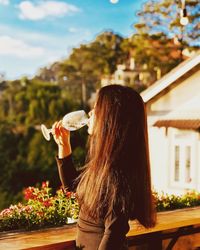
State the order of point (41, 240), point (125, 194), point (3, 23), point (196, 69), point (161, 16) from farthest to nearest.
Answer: point (3, 23), point (161, 16), point (196, 69), point (41, 240), point (125, 194)

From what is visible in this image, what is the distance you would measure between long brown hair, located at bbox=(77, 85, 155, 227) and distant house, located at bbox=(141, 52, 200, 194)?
829 cm

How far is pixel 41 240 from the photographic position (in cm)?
232

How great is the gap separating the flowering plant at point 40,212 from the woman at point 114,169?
3.48 feet

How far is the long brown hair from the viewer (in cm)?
159

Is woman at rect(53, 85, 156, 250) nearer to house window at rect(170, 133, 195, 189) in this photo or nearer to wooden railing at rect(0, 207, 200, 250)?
wooden railing at rect(0, 207, 200, 250)

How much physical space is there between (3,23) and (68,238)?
130ft

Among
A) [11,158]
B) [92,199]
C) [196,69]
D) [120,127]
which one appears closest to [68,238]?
[92,199]

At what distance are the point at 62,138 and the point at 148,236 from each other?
1.06 m

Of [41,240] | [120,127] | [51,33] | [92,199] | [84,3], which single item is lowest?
[41,240]

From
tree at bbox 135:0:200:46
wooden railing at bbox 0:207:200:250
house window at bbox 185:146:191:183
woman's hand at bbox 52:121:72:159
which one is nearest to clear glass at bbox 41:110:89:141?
woman's hand at bbox 52:121:72:159

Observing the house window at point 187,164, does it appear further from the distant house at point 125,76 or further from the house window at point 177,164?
the distant house at point 125,76

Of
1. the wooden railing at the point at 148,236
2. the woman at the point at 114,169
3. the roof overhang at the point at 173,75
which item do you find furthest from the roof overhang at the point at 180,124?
the woman at the point at 114,169

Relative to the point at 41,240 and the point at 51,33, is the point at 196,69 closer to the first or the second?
the point at 41,240

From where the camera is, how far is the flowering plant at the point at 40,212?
2670 mm
